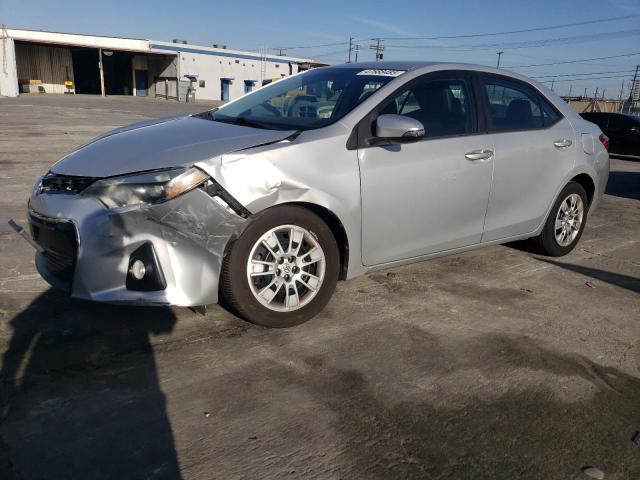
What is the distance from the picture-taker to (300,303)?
3.44m

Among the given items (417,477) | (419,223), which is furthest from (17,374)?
(419,223)

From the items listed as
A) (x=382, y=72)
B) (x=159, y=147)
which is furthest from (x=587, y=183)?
(x=159, y=147)

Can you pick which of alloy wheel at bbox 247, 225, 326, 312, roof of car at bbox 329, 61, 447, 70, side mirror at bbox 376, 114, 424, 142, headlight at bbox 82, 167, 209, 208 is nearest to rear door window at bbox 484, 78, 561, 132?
roof of car at bbox 329, 61, 447, 70

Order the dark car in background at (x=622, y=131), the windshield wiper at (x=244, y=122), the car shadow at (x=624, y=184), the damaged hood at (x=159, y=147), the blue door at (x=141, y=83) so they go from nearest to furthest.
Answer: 1. the damaged hood at (x=159, y=147)
2. the windshield wiper at (x=244, y=122)
3. the car shadow at (x=624, y=184)
4. the dark car in background at (x=622, y=131)
5. the blue door at (x=141, y=83)

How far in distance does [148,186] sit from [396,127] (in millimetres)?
1560

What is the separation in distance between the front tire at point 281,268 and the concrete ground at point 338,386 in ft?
0.51

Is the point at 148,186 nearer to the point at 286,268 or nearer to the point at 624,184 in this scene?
the point at 286,268

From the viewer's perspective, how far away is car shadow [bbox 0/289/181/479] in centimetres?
217

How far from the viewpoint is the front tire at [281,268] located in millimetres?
3156

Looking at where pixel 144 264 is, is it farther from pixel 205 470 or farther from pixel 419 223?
pixel 419 223

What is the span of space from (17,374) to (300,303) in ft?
5.22

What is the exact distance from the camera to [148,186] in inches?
116

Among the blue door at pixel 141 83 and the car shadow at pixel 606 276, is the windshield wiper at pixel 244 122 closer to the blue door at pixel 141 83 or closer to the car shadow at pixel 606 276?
the car shadow at pixel 606 276

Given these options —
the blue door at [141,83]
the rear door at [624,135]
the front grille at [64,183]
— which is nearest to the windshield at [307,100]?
the front grille at [64,183]
